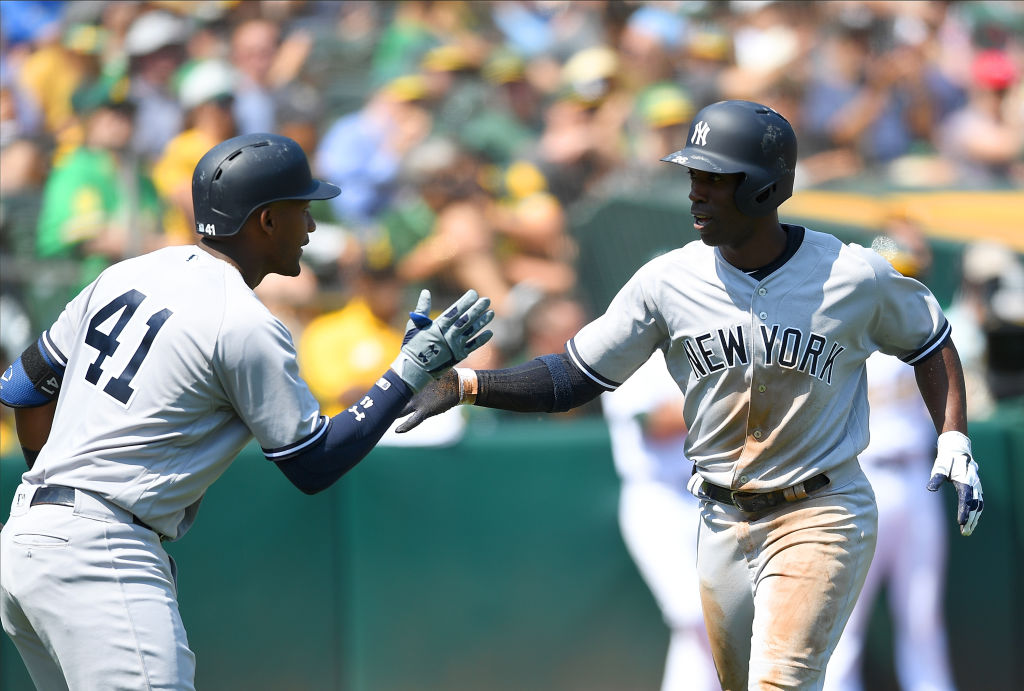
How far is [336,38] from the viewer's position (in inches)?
362

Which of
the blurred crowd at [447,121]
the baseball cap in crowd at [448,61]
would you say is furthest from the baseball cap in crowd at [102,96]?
the baseball cap in crowd at [448,61]

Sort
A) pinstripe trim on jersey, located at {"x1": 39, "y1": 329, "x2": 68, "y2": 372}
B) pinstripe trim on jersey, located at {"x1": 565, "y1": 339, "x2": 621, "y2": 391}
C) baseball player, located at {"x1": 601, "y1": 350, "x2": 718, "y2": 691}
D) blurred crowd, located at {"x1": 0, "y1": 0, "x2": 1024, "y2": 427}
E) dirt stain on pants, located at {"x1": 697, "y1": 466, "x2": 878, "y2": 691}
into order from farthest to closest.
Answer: blurred crowd, located at {"x1": 0, "y1": 0, "x2": 1024, "y2": 427}, baseball player, located at {"x1": 601, "y1": 350, "x2": 718, "y2": 691}, pinstripe trim on jersey, located at {"x1": 565, "y1": 339, "x2": 621, "y2": 391}, dirt stain on pants, located at {"x1": 697, "y1": 466, "x2": 878, "y2": 691}, pinstripe trim on jersey, located at {"x1": 39, "y1": 329, "x2": 68, "y2": 372}

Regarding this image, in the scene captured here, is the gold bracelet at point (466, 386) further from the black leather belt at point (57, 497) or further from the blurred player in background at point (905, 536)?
the blurred player in background at point (905, 536)

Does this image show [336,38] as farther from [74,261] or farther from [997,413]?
[997,413]

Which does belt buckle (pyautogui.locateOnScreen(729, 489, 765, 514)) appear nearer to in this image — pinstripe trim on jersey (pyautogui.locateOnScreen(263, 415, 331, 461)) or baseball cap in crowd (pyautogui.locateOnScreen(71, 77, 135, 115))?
pinstripe trim on jersey (pyautogui.locateOnScreen(263, 415, 331, 461))

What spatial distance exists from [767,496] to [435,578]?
7.50 ft

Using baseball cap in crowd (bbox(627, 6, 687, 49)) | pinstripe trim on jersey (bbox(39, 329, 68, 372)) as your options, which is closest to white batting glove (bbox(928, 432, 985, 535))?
pinstripe trim on jersey (bbox(39, 329, 68, 372))

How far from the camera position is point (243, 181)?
3.18 meters

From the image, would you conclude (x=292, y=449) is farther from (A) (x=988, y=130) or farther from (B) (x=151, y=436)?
(A) (x=988, y=130)

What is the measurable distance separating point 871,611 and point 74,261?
4.38 metres

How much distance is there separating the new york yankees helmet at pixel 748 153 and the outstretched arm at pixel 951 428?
73cm

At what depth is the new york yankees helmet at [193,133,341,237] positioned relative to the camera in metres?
3.18

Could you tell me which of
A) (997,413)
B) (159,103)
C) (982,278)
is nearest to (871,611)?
(997,413)

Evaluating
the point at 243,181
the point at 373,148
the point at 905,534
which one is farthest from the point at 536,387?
the point at 373,148
